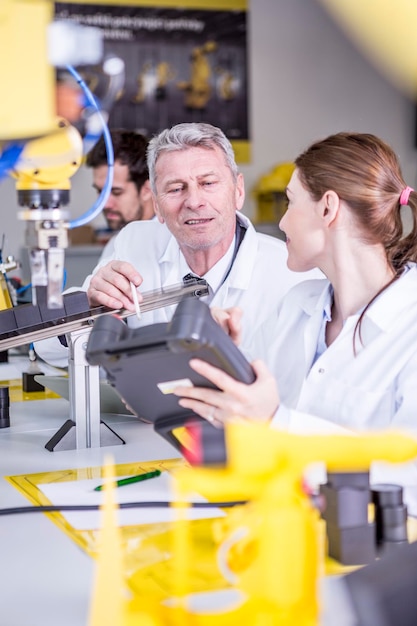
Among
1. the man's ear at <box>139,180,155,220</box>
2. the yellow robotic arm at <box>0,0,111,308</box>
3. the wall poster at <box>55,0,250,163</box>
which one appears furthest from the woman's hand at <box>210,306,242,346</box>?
the wall poster at <box>55,0,250,163</box>

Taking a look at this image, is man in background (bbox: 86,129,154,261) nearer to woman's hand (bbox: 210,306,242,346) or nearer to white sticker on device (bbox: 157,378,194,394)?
woman's hand (bbox: 210,306,242,346)

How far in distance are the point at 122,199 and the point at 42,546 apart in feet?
9.01

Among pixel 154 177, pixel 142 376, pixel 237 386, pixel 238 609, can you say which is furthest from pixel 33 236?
pixel 154 177

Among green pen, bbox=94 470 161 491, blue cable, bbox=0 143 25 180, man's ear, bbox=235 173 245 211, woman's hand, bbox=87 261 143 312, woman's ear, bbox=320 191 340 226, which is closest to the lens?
blue cable, bbox=0 143 25 180

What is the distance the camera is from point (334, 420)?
1.74m

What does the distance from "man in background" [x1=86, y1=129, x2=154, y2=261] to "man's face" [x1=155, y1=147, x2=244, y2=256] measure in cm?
112

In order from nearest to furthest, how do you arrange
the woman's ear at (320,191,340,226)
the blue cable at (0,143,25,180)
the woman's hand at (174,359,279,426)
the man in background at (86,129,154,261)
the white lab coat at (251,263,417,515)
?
the blue cable at (0,143,25,180)
the woman's hand at (174,359,279,426)
the white lab coat at (251,263,417,515)
the woman's ear at (320,191,340,226)
the man in background at (86,129,154,261)

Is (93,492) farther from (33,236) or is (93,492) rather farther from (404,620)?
(404,620)

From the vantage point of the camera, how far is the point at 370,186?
5.68ft

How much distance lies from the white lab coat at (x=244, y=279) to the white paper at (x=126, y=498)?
2.94 ft

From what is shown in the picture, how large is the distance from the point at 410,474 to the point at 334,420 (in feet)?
0.97

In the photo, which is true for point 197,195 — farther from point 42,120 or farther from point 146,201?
point 42,120

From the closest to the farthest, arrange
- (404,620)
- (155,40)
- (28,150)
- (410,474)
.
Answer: (404,620)
(28,150)
(410,474)
(155,40)

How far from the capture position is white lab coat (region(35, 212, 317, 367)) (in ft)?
8.27
